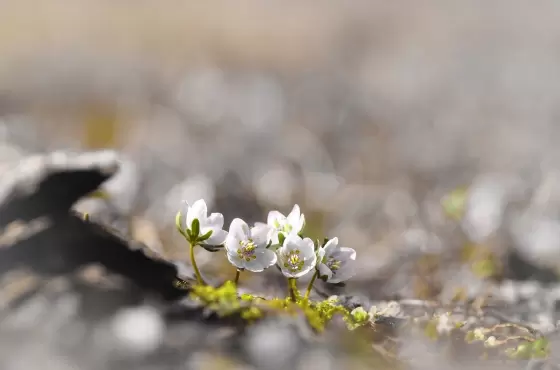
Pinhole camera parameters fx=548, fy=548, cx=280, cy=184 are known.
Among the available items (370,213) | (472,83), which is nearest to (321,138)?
(370,213)

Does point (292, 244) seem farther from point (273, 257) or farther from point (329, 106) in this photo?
point (329, 106)

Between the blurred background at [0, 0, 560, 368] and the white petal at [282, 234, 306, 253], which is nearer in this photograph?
the white petal at [282, 234, 306, 253]

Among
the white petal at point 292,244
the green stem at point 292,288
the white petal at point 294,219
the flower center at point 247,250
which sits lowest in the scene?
the green stem at point 292,288

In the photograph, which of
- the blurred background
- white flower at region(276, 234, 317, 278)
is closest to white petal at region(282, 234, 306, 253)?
white flower at region(276, 234, 317, 278)

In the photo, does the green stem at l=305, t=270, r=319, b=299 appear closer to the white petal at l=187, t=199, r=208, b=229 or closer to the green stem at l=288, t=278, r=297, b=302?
the green stem at l=288, t=278, r=297, b=302

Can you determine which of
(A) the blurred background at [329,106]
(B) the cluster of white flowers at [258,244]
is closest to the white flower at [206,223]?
(B) the cluster of white flowers at [258,244]

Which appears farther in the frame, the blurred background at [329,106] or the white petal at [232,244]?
the blurred background at [329,106]

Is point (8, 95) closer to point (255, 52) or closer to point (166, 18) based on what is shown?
point (166, 18)

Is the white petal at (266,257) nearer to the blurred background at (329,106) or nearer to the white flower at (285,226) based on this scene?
the white flower at (285,226)
